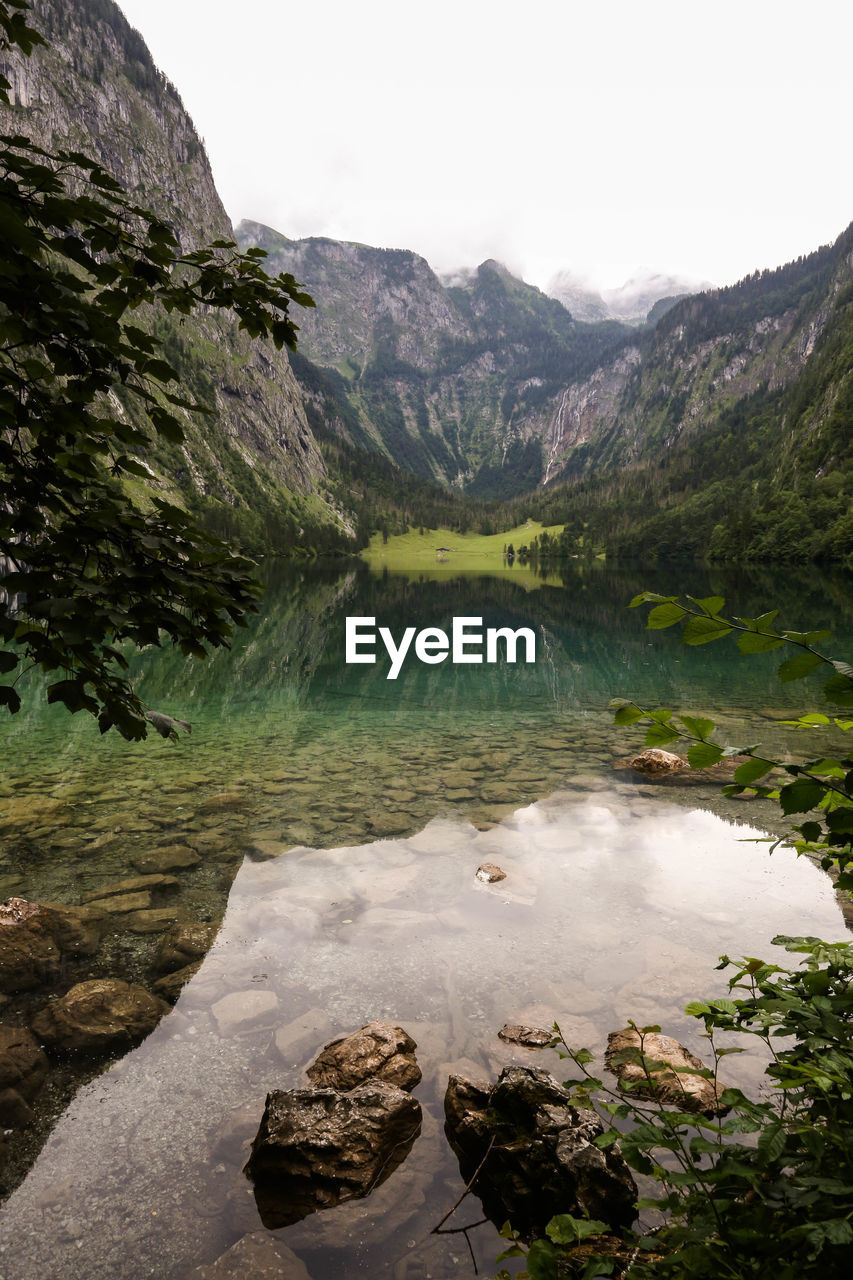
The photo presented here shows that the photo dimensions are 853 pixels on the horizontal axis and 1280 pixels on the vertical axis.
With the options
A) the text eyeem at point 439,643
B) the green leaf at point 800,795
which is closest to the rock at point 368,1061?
the green leaf at point 800,795

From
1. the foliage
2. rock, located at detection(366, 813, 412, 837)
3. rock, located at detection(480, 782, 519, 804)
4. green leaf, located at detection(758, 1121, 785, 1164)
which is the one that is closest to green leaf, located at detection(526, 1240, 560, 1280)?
the foliage

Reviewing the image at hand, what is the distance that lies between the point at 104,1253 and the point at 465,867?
8.16m

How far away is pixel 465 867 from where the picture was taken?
40.9ft

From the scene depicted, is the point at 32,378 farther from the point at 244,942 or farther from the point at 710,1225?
the point at 244,942

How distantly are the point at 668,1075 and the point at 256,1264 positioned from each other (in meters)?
4.23

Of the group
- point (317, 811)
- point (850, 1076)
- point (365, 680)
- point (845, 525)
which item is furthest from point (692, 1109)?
point (845, 525)

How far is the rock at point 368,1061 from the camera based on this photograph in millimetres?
6777

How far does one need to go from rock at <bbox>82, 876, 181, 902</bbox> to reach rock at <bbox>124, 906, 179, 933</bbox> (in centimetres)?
77

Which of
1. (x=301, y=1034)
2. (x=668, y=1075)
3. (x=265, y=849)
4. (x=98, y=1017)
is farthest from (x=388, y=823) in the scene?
(x=668, y=1075)

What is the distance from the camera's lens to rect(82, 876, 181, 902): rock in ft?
36.4

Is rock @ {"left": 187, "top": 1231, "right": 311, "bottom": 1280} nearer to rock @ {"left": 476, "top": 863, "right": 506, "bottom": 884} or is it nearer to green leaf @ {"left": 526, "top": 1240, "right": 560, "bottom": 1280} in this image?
green leaf @ {"left": 526, "top": 1240, "right": 560, "bottom": 1280}

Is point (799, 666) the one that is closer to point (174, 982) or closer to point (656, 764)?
point (174, 982)

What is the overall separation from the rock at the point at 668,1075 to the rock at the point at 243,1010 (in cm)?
433

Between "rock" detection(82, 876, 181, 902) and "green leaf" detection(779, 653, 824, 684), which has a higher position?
"green leaf" detection(779, 653, 824, 684)
